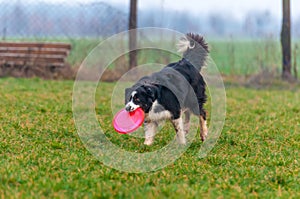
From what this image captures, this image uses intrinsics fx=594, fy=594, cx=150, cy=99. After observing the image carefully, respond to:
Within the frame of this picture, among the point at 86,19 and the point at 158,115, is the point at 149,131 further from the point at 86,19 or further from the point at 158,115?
the point at 86,19

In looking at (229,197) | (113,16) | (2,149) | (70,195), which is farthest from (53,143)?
(113,16)

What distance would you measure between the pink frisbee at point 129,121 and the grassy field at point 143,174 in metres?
0.26

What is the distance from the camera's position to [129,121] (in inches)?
226

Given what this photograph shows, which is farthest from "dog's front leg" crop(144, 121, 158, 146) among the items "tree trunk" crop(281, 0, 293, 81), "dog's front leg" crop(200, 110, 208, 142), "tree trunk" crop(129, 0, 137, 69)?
"tree trunk" crop(281, 0, 293, 81)

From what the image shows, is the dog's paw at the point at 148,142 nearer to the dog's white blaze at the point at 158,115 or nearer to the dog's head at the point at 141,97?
the dog's white blaze at the point at 158,115

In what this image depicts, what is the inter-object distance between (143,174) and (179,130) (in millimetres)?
1374

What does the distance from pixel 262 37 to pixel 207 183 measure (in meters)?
9.31

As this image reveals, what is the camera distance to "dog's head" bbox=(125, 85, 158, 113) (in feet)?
18.3

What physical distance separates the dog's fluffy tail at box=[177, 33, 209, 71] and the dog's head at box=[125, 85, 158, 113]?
0.91 meters

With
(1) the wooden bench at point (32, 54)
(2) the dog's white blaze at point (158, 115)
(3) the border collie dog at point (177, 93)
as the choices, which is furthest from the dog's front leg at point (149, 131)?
(1) the wooden bench at point (32, 54)

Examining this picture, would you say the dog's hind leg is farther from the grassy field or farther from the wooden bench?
the wooden bench

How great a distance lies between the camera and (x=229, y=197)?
4199 millimetres

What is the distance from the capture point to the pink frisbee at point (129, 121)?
5.65 m

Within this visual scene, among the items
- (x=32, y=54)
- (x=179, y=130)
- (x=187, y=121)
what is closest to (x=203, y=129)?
(x=187, y=121)
